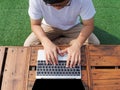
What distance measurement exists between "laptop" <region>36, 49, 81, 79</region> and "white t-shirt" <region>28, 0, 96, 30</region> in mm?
347

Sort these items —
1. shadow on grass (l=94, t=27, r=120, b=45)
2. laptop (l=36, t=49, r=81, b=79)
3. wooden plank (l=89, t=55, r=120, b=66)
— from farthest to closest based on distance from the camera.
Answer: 1. shadow on grass (l=94, t=27, r=120, b=45)
2. wooden plank (l=89, t=55, r=120, b=66)
3. laptop (l=36, t=49, r=81, b=79)

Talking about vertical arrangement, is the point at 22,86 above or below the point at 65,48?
below

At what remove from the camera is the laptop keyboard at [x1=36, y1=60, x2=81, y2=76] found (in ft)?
5.67

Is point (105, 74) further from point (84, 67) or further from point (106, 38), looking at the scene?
point (106, 38)

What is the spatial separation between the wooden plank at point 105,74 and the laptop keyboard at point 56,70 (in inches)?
4.4

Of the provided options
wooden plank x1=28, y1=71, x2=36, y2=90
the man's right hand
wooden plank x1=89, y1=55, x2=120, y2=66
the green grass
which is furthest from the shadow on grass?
wooden plank x1=28, y1=71, x2=36, y2=90

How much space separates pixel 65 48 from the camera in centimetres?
189

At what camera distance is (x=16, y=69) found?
181 centimetres

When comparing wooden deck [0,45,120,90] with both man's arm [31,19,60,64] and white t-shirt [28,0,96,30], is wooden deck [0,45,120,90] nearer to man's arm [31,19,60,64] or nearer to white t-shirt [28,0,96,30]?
man's arm [31,19,60,64]

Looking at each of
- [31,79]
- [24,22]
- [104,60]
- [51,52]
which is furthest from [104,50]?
[24,22]

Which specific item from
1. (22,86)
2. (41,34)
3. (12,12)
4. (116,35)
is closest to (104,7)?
(116,35)

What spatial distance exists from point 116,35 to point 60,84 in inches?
45.1

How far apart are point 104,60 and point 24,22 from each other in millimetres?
Answer: 1111

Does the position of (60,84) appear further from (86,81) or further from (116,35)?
(116,35)
